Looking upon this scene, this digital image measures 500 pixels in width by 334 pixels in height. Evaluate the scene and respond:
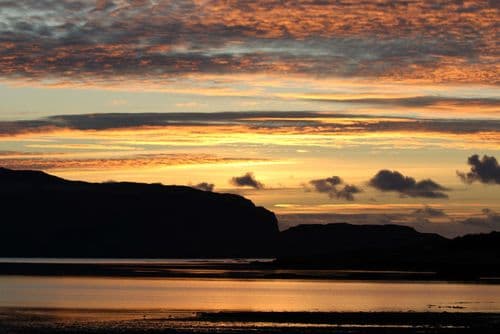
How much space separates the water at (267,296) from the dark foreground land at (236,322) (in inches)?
253

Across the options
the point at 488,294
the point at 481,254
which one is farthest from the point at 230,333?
the point at 481,254

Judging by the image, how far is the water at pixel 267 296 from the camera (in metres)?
86.0

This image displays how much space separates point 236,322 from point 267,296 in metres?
35.5

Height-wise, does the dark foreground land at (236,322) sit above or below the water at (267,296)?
above

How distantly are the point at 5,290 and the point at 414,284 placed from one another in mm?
52539

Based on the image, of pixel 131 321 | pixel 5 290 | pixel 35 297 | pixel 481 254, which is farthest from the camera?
pixel 481 254

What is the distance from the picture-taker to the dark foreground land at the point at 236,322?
204 ft

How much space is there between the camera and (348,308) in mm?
84250

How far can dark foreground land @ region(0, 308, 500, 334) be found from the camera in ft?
204

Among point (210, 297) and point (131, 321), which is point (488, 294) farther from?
point (131, 321)

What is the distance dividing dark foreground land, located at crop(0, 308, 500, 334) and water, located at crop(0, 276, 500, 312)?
21.1 feet

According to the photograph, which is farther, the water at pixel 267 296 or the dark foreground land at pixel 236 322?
the water at pixel 267 296

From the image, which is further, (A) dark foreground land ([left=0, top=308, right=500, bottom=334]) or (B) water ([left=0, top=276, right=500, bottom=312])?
(B) water ([left=0, top=276, right=500, bottom=312])

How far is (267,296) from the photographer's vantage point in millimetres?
104062
